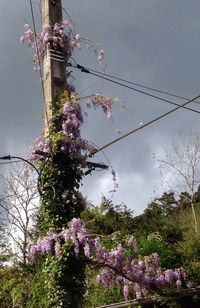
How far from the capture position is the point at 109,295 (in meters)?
15.2

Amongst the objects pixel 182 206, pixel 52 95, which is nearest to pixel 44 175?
pixel 52 95

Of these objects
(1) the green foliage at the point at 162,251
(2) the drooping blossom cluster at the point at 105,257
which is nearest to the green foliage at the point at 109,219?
(1) the green foliage at the point at 162,251

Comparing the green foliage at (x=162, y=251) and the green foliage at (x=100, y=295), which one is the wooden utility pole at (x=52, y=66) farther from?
the green foliage at (x=162, y=251)

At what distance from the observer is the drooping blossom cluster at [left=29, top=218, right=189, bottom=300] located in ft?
24.2

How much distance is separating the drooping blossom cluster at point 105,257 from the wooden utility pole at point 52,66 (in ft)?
5.67

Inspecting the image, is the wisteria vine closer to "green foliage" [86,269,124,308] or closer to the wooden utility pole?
the wooden utility pole

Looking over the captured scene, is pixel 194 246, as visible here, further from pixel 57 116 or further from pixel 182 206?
pixel 182 206

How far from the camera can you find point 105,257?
27.5 feet

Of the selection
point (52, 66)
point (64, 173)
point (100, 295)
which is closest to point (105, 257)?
point (64, 173)

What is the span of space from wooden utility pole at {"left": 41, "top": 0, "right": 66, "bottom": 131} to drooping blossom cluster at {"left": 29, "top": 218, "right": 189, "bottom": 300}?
1.73 m

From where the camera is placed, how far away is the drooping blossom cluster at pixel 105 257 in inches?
290

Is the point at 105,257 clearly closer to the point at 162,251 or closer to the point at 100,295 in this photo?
the point at 100,295

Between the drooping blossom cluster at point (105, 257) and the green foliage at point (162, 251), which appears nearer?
the drooping blossom cluster at point (105, 257)

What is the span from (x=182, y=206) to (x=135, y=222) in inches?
475
